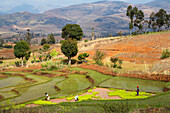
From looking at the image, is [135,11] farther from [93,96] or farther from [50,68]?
[93,96]

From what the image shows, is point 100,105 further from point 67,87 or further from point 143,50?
point 143,50

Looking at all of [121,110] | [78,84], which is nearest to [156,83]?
[78,84]

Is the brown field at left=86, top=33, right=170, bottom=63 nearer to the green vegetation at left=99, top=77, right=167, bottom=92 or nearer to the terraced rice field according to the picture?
the green vegetation at left=99, top=77, right=167, bottom=92

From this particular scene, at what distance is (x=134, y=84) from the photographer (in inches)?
826

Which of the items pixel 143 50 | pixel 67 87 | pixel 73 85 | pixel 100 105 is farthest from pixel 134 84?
pixel 143 50

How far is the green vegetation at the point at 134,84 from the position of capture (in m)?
18.8

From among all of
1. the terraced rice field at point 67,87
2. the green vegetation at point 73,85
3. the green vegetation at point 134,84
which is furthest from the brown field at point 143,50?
the green vegetation at point 73,85

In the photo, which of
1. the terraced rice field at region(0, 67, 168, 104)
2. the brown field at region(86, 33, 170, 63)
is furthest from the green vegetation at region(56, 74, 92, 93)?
the brown field at region(86, 33, 170, 63)

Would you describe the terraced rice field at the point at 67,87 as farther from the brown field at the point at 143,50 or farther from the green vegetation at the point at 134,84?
the brown field at the point at 143,50

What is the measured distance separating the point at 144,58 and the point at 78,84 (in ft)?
66.2

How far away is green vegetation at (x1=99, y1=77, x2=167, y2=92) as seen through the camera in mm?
18812

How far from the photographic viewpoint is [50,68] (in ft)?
113

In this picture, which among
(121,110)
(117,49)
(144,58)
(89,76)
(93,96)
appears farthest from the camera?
(117,49)

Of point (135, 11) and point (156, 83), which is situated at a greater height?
point (135, 11)
